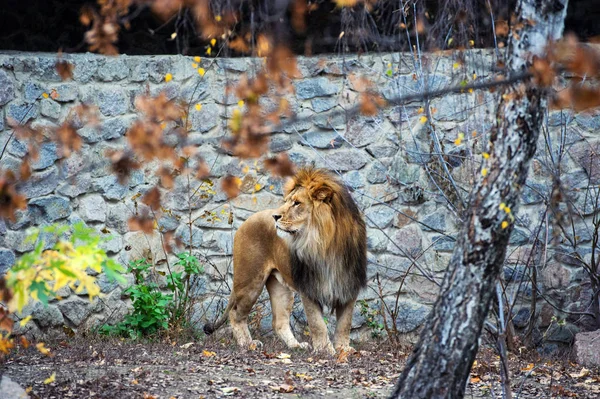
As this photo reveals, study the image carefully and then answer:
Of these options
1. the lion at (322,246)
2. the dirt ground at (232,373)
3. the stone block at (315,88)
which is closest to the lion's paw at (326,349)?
the lion at (322,246)

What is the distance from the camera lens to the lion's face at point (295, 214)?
19.1ft

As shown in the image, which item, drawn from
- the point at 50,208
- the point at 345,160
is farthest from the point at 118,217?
the point at 345,160

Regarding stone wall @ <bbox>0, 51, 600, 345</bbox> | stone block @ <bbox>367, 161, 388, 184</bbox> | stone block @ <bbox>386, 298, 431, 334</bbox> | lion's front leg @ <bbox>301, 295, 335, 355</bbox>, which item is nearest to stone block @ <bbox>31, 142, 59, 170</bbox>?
stone wall @ <bbox>0, 51, 600, 345</bbox>

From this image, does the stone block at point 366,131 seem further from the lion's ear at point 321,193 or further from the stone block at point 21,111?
the stone block at point 21,111

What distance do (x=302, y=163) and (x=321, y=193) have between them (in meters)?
1.13

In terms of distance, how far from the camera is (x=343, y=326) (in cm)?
598

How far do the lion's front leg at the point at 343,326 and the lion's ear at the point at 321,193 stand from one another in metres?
0.82

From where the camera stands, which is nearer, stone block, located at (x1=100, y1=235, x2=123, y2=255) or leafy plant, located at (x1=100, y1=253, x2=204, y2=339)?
leafy plant, located at (x1=100, y1=253, x2=204, y2=339)

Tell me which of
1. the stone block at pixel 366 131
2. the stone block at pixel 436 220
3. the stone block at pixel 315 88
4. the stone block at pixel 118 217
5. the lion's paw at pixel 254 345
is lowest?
the lion's paw at pixel 254 345

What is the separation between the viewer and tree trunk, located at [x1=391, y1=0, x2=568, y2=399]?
316cm

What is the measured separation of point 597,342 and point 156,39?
4.75 m

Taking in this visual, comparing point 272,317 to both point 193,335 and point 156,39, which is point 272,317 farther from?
point 156,39

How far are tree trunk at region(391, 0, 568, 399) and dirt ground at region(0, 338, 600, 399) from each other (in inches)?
37.2

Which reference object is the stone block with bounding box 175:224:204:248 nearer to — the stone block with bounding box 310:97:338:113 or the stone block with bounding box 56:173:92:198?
the stone block with bounding box 56:173:92:198
